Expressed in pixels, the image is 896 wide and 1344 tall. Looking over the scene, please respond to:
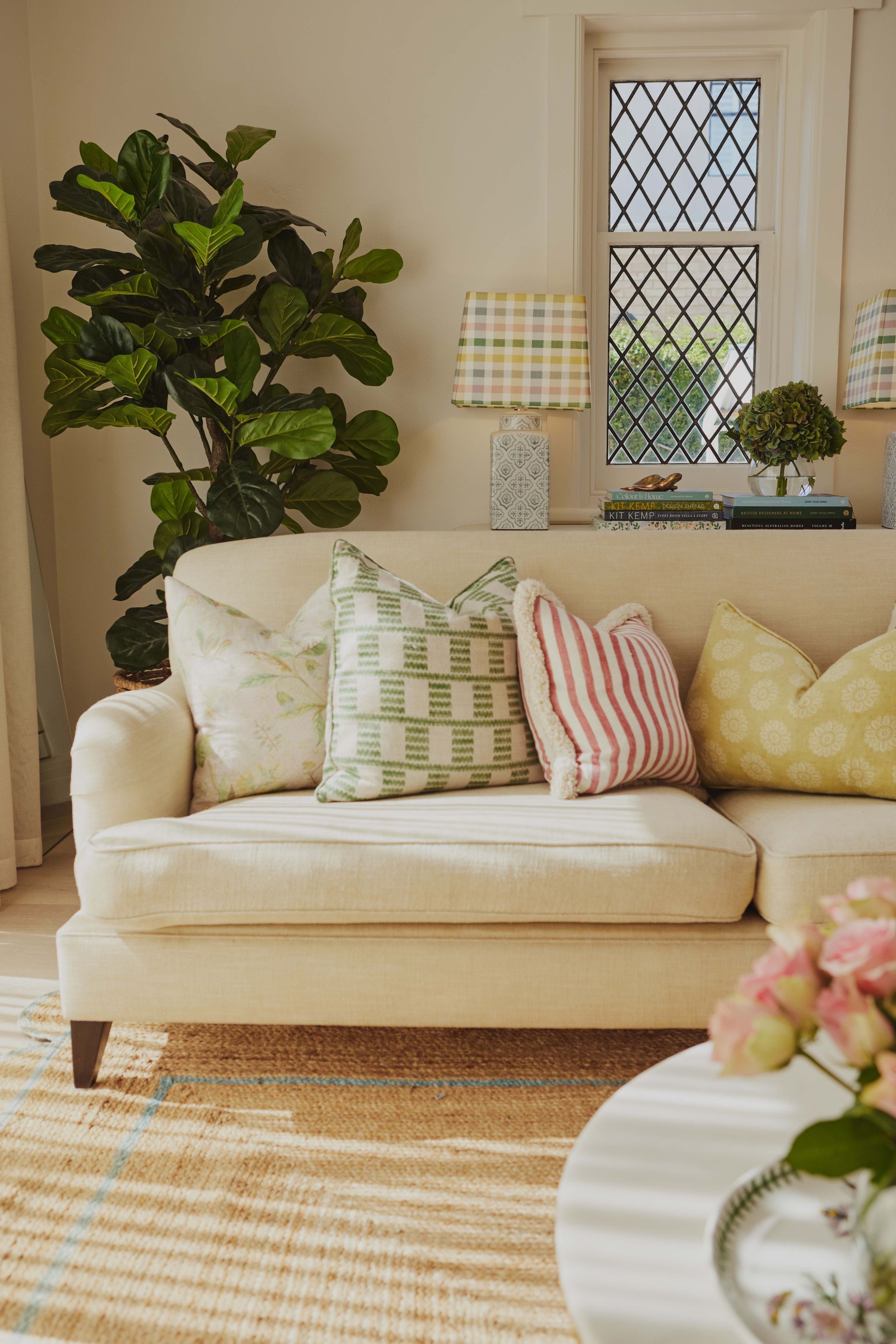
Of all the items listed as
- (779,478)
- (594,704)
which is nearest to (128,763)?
(594,704)

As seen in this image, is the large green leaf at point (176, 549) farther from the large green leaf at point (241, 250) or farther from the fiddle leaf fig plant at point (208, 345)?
the large green leaf at point (241, 250)

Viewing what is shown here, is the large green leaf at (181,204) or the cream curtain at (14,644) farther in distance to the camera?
the cream curtain at (14,644)

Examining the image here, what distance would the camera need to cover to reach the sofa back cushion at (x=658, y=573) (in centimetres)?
219

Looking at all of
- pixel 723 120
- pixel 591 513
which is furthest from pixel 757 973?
pixel 723 120

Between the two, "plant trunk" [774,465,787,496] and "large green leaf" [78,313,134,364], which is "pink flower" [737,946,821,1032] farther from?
"large green leaf" [78,313,134,364]

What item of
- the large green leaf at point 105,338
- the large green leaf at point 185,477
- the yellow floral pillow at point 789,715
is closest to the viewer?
the yellow floral pillow at point 789,715

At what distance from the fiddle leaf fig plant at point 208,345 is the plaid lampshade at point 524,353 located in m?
0.28

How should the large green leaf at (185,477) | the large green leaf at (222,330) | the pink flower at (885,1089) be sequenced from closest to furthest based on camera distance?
the pink flower at (885,1089) < the large green leaf at (222,330) < the large green leaf at (185,477)

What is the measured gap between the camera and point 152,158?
2.56m

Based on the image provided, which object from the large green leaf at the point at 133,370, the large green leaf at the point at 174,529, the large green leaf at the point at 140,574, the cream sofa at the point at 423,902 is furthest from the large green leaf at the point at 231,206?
the cream sofa at the point at 423,902

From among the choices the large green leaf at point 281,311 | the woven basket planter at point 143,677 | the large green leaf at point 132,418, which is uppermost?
the large green leaf at point 281,311

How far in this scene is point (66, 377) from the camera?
2.65 m

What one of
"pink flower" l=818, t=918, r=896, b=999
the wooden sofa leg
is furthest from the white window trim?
"pink flower" l=818, t=918, r=896, b=999

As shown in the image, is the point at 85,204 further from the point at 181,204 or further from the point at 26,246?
the point at 26,246
